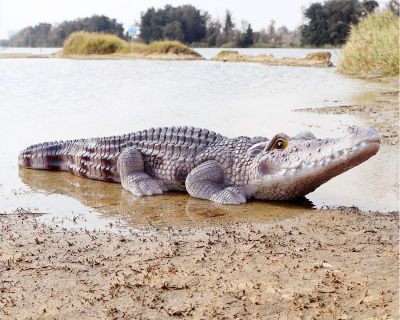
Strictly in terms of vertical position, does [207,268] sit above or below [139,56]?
below

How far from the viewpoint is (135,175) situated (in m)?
4.77

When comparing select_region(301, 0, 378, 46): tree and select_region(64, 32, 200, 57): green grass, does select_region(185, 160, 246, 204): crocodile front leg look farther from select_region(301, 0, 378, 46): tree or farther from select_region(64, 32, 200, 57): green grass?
select_region(301, 0, 378, 46): tree

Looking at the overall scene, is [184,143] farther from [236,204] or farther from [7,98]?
[7,98]

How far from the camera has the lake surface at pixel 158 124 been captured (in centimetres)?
421

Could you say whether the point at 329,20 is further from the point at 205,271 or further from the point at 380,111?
the point at 205,271

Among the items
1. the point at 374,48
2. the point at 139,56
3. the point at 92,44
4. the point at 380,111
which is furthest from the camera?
the point at 92,44

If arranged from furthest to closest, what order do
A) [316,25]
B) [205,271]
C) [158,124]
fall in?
[316,25] < [158,124] < [205,271]

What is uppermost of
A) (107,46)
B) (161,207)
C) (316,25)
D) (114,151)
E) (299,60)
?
(316,25)

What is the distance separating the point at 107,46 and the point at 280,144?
37.7 m

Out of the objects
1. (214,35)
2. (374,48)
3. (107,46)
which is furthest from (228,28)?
(374,48)

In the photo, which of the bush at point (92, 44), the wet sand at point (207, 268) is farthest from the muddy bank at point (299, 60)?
the wet sand at point (207, 268)

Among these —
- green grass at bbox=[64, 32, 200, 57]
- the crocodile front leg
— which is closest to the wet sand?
the crocodile front leg

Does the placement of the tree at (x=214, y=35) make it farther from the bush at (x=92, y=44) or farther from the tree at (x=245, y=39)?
the bush at (x=92, y=44)

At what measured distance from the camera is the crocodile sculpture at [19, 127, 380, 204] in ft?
13.1
